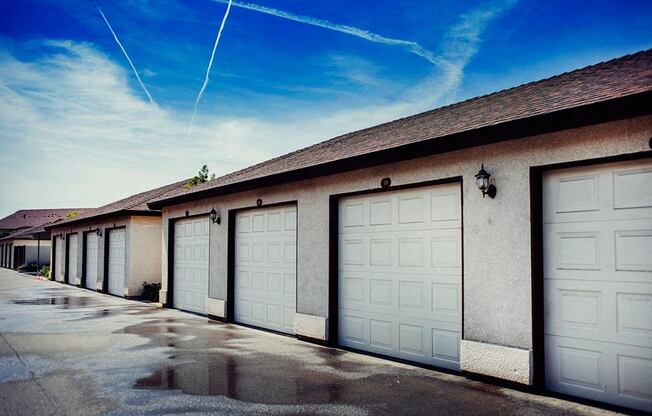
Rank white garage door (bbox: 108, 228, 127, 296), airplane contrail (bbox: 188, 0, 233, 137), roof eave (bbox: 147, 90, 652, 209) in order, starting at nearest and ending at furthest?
1. roof eave (bbox: 147, 90, 652, 209)
2. airplane contrail (bbox: 188, 0, 233, 137)
3. white garage door (bbox: 108, 228, 127, 296)

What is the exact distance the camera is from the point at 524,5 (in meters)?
13.7

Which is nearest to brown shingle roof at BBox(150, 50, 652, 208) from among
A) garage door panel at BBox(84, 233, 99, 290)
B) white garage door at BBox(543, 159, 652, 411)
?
white garage door at BBox(543, 159, 652, 411)

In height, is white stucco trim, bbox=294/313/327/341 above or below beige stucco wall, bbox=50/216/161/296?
below

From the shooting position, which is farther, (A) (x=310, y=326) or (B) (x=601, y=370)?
(A) (x=310, y=326)

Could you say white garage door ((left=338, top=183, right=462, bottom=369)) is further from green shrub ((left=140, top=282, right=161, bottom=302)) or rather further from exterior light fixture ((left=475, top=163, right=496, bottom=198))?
green shrub ((left=140, top=282, right=161, bottom=302))

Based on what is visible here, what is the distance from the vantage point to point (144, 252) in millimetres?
20891

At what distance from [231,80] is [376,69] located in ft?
20.7

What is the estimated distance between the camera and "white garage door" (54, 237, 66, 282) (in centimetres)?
3103

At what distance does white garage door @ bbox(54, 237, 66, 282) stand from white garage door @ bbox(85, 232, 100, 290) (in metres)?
5.03

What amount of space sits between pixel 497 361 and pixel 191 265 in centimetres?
1089

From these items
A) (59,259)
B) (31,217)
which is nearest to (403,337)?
(59,259)

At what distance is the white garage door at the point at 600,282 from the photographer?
6023mm

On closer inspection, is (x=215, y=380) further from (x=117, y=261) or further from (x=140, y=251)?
(x=117, y=261)

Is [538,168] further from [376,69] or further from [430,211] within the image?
[376,69]
